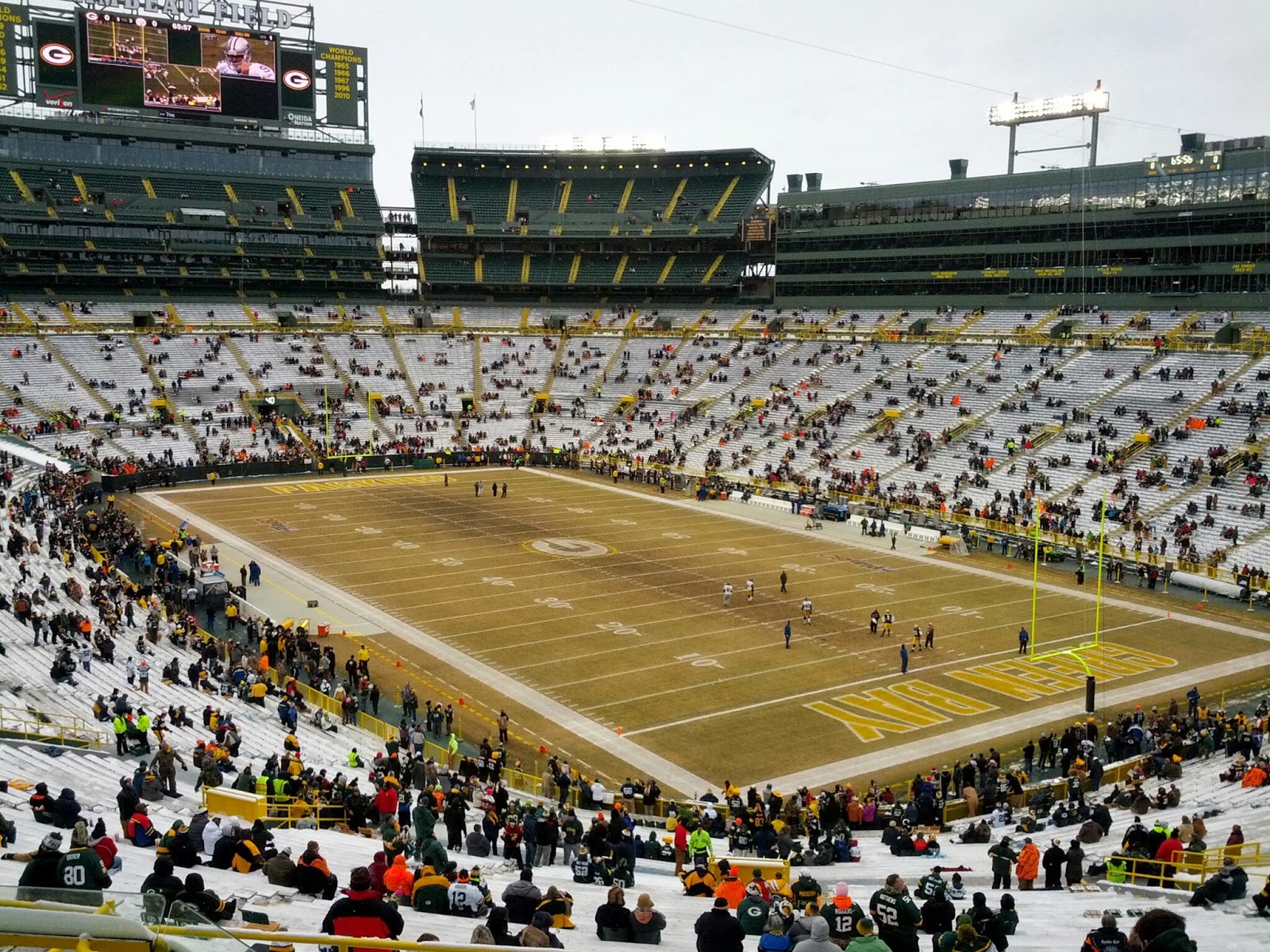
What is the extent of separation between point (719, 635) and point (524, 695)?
7.18 m

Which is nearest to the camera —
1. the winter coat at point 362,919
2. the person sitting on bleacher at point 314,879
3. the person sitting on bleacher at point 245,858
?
the winter coat at point 362,919

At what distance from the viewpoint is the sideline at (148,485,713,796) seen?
2186 cm

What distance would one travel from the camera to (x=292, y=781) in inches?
664

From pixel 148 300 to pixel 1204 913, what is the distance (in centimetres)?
8239

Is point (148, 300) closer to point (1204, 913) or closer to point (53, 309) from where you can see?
point (53, 309)

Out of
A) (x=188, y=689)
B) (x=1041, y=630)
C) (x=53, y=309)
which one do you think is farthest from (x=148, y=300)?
(x=1041, y=630)

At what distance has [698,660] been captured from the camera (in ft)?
94.8

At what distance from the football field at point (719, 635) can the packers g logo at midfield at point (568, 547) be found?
5.8 inches

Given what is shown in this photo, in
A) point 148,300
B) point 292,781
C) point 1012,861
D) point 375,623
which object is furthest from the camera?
point 148,300

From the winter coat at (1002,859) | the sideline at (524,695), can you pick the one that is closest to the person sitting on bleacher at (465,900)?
the winter coat at (1002,859)

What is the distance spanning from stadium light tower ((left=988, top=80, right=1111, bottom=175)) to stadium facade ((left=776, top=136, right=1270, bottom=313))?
3661 millimetres

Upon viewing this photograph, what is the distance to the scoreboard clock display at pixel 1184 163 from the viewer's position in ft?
199

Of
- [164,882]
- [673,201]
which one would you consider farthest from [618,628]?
[673,201]

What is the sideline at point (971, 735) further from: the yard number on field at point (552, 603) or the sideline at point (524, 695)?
the yard number on field at point (552, 603)
